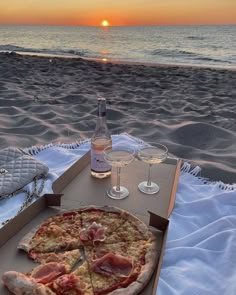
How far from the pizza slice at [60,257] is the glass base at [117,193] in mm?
671

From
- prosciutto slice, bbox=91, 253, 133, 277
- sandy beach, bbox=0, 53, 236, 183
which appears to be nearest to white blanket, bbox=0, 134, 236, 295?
prosciutto slice, bbox=91, 253, 133, 277

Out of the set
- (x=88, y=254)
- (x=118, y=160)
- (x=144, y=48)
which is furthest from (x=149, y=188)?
(x=144, y=48)

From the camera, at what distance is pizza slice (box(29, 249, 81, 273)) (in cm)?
184

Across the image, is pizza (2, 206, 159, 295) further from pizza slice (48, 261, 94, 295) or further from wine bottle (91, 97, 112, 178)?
wine bottle (91, 97, 112, 178)

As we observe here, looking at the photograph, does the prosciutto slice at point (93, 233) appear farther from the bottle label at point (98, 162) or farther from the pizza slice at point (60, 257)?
Answer: the bottle label at point (98, 162)

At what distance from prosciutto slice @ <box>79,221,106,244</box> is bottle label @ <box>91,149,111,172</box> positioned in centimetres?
74

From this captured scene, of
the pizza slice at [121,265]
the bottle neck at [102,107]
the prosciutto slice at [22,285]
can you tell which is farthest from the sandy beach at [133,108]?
the prosciutto slice at [22,285]

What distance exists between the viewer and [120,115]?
5.93 m

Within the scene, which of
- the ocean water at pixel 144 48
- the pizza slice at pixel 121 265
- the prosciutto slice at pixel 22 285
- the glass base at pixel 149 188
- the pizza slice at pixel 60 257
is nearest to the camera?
the prosciutto slice at pixel 22 285

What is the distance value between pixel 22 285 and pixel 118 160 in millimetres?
1146

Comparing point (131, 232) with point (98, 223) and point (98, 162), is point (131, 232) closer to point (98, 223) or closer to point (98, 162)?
point (98, 223)

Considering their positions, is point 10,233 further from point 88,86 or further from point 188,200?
point 88,86

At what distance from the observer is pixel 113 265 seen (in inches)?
70.7

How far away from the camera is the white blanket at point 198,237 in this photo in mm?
2008
